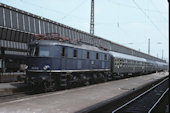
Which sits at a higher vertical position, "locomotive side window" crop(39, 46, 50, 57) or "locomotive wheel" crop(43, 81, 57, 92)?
"locomotive side window" crop(39, 46, 50, 57)

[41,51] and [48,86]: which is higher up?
[41,51]

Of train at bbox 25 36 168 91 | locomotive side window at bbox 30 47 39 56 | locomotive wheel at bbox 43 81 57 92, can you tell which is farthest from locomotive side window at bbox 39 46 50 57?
locomotive wheel at bbox 43 81 57 92

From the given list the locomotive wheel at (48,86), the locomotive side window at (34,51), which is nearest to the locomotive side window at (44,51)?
the locomotive side window at (34,51)

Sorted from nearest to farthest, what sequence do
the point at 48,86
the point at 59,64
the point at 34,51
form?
the point at 48,86 → the point at 34,51 → the point at 59,64

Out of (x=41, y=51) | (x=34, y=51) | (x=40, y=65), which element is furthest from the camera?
(x=34, y=51)

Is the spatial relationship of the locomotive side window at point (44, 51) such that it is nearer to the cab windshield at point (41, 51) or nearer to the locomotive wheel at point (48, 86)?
the cab windshield at point (41, 51)

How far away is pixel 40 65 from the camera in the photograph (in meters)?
13.6

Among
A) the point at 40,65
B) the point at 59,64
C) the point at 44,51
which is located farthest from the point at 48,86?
the point at 44,51

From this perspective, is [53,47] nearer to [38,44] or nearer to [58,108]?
[38,44]

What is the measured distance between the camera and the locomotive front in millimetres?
13422

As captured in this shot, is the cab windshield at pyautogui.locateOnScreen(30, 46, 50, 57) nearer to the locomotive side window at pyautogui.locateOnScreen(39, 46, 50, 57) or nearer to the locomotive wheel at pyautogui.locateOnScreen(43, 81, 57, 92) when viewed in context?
the locomotive side window at pyautogui.locateOnScreen(39, 46, 50, 57)

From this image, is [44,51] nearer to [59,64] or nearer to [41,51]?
[41,51]

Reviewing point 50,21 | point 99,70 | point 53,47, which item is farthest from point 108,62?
point 53,47

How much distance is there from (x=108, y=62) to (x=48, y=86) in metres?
10.4
